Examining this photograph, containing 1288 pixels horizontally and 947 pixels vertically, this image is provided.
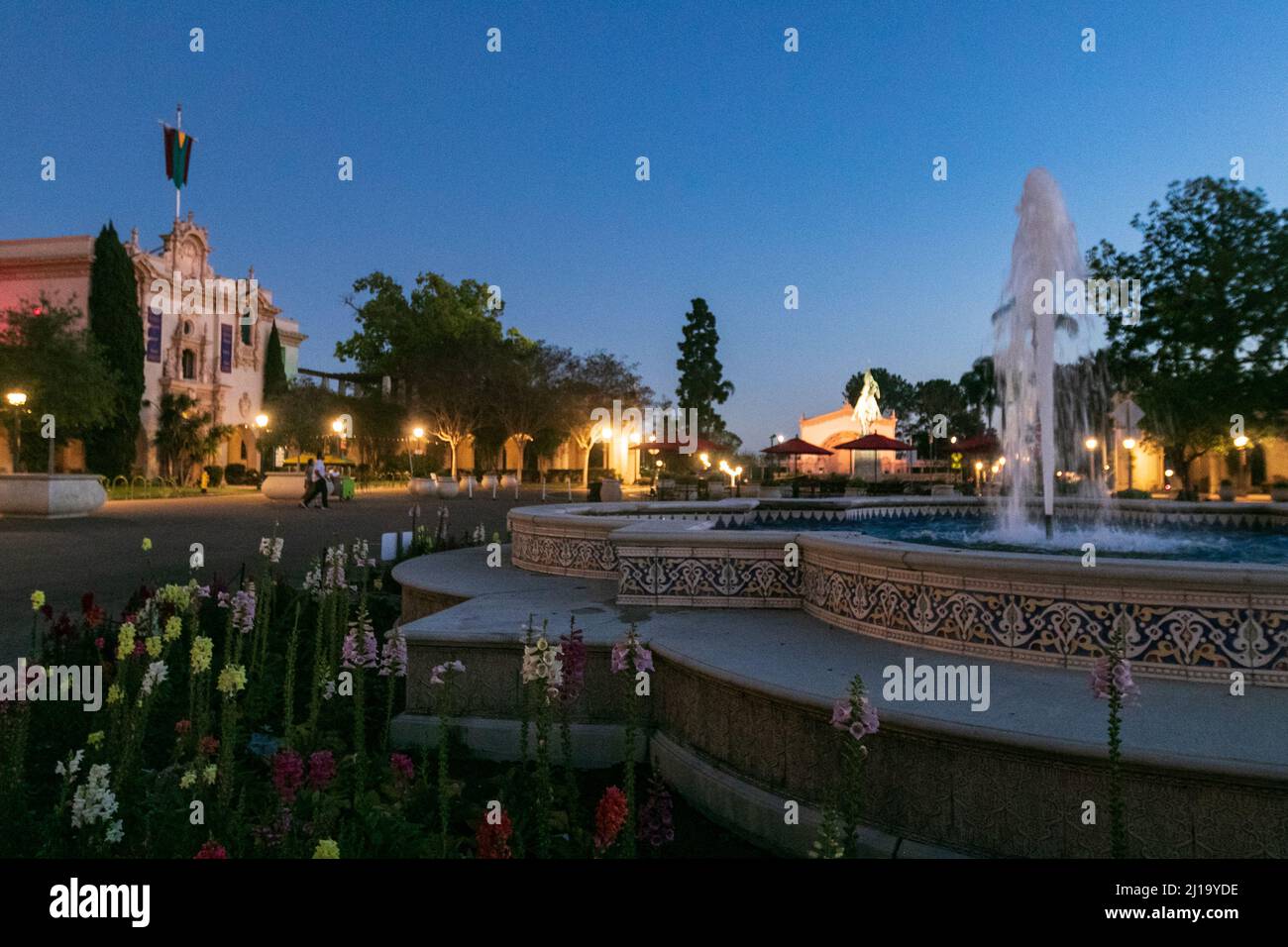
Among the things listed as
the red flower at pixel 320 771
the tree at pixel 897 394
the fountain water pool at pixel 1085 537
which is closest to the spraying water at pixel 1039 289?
the fountain water pool at pixel 1085 537

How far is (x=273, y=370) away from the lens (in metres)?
44.2

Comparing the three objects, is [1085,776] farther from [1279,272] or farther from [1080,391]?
[1080,391]

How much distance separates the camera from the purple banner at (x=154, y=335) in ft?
123

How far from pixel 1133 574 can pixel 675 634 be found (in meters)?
2.23

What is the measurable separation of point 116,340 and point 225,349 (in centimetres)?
775

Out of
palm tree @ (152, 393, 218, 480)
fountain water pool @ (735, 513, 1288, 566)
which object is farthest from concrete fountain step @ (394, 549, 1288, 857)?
palm tree @ (152, 393, 218, 480)

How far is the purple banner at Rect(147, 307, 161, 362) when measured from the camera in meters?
37.3

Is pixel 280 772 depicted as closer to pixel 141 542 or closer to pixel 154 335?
pixel 141 542

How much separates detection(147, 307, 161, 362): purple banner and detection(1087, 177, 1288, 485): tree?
39.8 metres

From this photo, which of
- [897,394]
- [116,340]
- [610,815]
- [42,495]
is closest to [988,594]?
[610,815]

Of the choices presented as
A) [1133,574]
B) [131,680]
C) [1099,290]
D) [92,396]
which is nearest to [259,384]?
[92,396]

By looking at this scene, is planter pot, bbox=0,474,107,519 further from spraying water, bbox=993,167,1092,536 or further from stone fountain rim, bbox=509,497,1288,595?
spraying water, bbox=993,167,1092,536

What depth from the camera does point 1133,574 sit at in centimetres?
356

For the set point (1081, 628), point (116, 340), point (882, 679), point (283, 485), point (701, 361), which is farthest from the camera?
point (701, 361)
